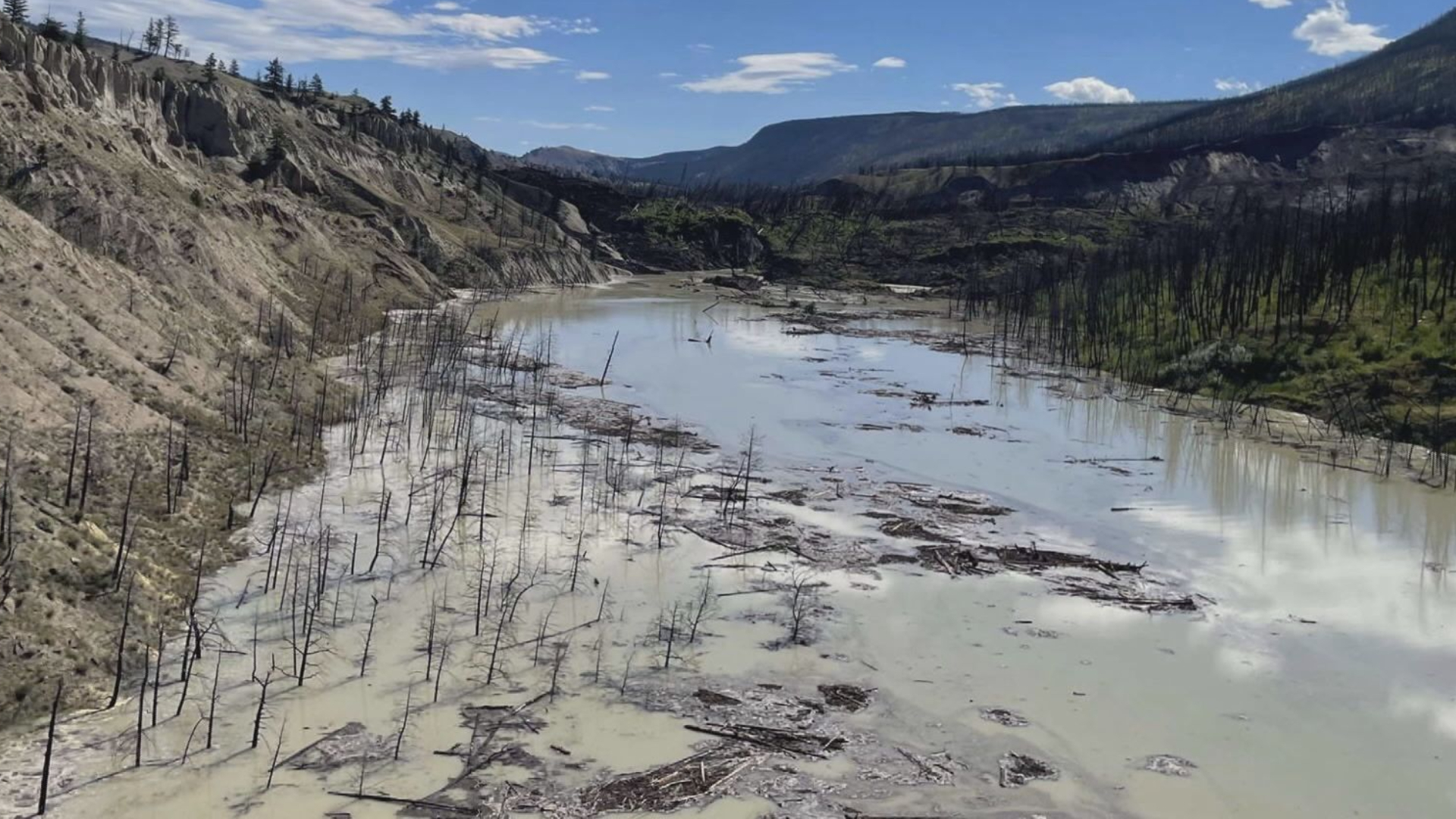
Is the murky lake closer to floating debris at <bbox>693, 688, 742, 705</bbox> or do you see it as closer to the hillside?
floating debris at <bbox>693, 688, 742, 705</bbox>

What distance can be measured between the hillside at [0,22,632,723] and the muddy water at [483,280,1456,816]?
960cm

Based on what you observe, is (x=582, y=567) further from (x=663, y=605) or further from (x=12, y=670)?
(x=12, y=670)

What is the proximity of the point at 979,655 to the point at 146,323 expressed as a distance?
1980 centimetres

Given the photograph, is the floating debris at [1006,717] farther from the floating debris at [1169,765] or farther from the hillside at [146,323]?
the hillside at [146,323]

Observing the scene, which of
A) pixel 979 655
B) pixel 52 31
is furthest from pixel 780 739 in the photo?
pixel 52 31

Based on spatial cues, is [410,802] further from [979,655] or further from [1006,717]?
[979,655]

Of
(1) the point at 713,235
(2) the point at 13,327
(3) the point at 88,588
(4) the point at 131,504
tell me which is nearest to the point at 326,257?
(2) the point at 13,327

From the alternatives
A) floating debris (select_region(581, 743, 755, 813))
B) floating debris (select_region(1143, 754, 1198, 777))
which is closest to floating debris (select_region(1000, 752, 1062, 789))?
floating debris (select_region(1143, 754, 1198, 777))

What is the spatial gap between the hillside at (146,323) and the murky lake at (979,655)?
3.73 ft

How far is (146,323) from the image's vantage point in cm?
2367

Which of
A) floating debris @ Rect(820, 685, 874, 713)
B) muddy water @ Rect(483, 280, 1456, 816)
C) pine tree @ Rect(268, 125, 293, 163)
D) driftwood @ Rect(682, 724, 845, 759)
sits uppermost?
pine tree @ Rect(268, 125, 293, 163)

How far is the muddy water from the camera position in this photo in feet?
38.9

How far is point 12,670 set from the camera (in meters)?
11.0

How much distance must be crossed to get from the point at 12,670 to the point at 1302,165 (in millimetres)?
168665
